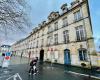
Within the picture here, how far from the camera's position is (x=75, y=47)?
14977mm

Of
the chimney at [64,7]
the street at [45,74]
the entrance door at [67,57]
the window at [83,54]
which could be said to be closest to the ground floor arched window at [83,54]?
the window at [83,54]

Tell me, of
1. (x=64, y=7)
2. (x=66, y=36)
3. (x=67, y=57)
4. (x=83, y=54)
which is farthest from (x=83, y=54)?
(x=64, y=7)

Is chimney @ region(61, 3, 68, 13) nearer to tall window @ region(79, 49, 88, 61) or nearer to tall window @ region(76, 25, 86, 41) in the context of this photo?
tall window @ region(76, 25, 86, 41)

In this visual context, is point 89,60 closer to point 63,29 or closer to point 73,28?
point 73,28

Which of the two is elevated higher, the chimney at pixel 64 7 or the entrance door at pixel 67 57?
the chimney at pixel 64 7

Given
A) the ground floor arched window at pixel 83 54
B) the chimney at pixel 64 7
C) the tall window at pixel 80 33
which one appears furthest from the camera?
the chimney at pixel 64 7

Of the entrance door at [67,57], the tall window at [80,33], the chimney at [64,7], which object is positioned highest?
the chimney at [64,7]

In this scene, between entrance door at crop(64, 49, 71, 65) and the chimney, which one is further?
the chimney

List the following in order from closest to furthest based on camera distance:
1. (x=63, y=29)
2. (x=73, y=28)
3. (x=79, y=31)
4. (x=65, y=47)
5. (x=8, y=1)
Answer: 1. (x=8, y=1)
2. (x=79, y=31)
3. (x=73, y=28)
4. (x=65, y=47)
5. (x=63, y=29)

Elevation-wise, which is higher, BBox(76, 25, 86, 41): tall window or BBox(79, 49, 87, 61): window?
BBox(76, 25, 86, 41): tall window

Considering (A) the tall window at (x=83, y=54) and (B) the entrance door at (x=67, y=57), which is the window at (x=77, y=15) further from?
(B) the entrance door at (x=67, y=57)

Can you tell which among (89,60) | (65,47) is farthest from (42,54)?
(89,60)

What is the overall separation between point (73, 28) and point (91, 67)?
7.50 metres

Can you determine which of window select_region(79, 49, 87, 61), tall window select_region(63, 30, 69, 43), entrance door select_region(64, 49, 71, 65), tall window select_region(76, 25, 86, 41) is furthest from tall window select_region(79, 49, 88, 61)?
tall window select_region(63, 30, 69, 43)
